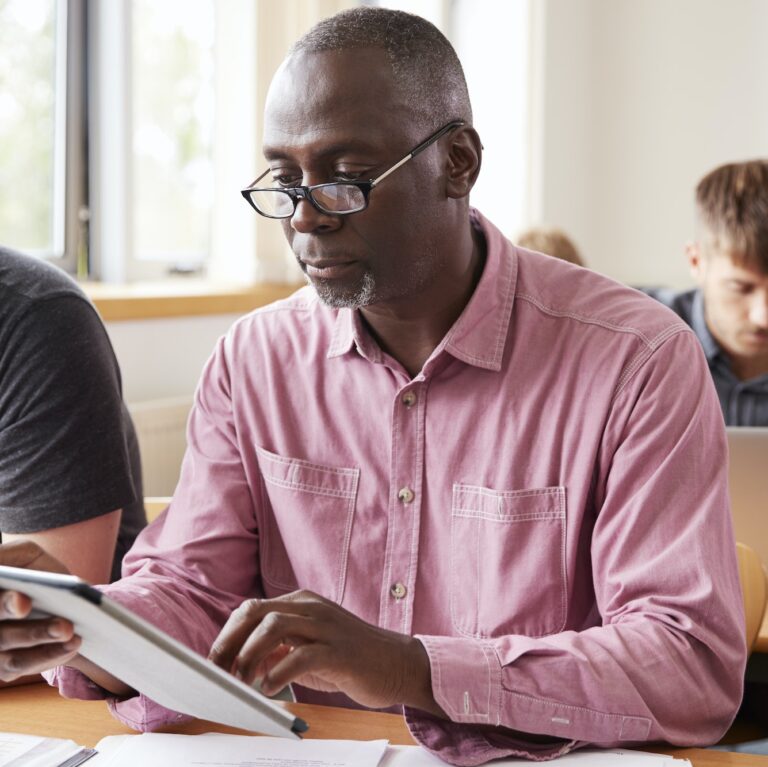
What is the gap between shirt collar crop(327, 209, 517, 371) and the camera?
1.38 meters

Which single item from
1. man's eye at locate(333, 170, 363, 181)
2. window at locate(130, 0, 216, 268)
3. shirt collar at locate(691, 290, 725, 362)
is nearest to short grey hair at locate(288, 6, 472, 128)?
man's eye at locate(333, 170, 363, 181)

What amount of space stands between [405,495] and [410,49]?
525mm

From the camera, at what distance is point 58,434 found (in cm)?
153

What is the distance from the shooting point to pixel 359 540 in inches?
55.9

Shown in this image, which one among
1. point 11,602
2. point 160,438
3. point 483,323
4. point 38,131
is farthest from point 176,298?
point 11,602

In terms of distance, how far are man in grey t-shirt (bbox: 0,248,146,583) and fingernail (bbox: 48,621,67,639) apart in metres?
0.56

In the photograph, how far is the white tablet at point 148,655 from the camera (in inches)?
33.2

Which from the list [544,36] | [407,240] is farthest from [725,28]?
[407,240]

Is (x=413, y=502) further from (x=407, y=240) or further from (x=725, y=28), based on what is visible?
(x=725, y=28)

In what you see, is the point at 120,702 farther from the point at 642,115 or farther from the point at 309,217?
the point at 642,115

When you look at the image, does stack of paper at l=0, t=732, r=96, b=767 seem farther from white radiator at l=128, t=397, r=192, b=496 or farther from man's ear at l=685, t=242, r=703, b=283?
man's ear at l=685, t=242, r=703, b=283

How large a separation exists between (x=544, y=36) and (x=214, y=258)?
206 cm

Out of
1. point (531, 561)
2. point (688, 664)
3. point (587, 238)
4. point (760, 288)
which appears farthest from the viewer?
point (587, 238)

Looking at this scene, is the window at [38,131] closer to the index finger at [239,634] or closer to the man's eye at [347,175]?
the man's eye at [347,175]
